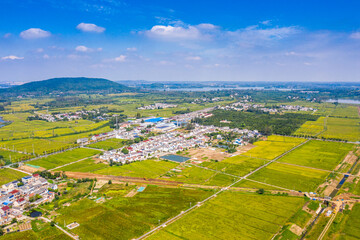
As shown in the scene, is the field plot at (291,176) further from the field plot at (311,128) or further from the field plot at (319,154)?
the field plot at (311,128)

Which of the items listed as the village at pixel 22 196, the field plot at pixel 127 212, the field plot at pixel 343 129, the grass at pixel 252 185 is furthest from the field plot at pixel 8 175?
the field plot at pixel 343 129

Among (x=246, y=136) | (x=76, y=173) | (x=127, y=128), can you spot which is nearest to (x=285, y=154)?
(x=246, y=136)

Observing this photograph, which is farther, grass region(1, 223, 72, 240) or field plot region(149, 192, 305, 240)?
field plot region(149, 192, 305, 240)

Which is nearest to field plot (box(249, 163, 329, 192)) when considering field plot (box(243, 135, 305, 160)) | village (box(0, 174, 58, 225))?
field plot (box(243, 135, 305, 160))

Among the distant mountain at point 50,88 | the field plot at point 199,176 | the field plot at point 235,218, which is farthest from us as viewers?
the distant mountain at point 50,88

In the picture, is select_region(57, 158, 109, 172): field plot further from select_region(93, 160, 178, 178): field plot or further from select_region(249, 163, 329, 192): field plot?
select_region(249, 163, 329, 192): field plot
